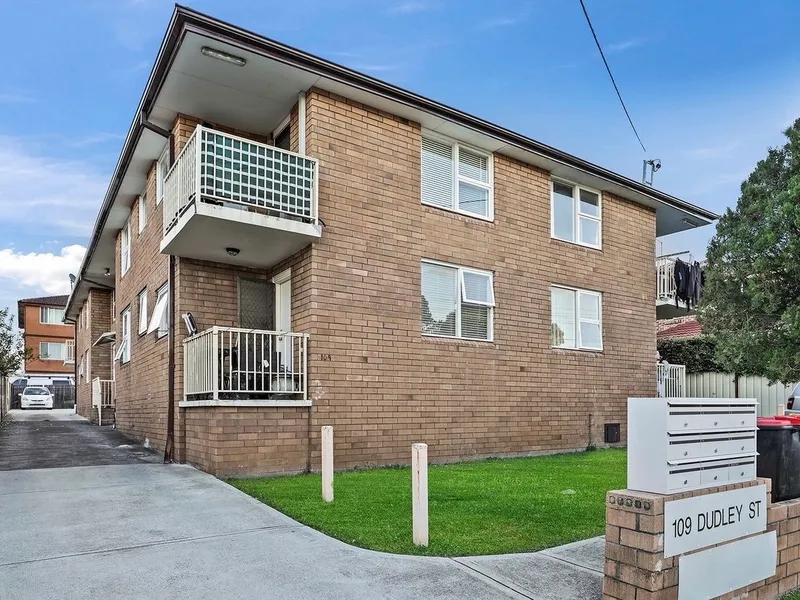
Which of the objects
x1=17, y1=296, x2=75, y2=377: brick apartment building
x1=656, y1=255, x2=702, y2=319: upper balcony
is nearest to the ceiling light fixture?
x1=656, y1=255, x2=702, y2=319: upper balcony

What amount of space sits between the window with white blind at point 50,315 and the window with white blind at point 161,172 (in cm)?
4135

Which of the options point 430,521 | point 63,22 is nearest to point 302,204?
point 430,521

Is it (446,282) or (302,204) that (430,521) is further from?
(446,282)

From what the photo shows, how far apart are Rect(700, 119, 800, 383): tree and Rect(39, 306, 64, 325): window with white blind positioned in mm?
47485

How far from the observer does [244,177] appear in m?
9.23

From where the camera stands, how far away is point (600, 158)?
14.3 metres

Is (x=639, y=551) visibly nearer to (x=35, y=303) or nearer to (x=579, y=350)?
(x=579, y=350)

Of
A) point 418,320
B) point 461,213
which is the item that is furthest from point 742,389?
point 418,320

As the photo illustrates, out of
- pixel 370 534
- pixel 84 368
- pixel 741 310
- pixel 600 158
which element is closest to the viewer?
pixel 370 534

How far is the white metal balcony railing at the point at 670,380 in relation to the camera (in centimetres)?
1563

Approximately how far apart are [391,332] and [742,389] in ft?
45.5

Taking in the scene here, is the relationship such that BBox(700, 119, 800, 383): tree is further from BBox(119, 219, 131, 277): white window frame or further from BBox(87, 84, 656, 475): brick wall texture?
BBox(119, 219, 131, 277): white window frame

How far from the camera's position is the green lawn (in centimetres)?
524

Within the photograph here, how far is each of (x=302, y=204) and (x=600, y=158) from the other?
Answer: 776cm
